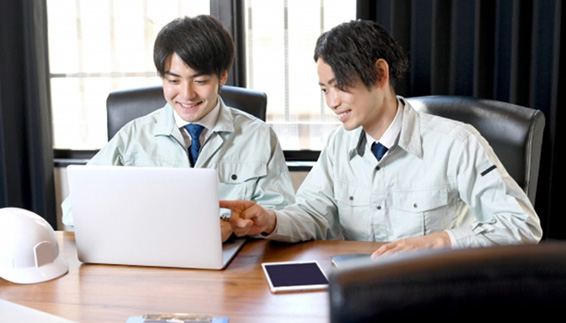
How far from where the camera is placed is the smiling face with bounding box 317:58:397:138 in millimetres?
1515

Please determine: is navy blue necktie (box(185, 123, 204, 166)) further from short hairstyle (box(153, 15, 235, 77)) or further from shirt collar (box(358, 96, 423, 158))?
shirt collar (box(358, 96, 423, 158))

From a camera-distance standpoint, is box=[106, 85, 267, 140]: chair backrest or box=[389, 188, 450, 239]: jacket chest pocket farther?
box=[106, 85, 267, 140]: chair backrest

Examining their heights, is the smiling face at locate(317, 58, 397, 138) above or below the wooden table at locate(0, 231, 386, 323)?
above

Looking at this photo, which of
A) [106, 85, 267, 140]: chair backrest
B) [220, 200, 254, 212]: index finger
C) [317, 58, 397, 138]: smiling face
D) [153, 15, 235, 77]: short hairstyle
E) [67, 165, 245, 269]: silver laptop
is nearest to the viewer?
[67, 165, 245, 269]: silver laptop

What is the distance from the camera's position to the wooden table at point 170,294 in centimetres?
104

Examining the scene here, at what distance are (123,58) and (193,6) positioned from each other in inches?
16.3

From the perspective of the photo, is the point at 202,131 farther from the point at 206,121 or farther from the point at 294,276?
the point at 294,276

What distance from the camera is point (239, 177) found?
1.78m

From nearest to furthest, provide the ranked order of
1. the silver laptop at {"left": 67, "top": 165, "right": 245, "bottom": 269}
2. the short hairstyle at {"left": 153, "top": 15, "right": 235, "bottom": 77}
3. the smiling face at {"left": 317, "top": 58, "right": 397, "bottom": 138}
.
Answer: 1. the silver laptop at {"left": 67, "top": 165, "right": 245, "bottom": 269}
2. the smiling face at {"left": 317, "top": 58, "right": 397, "bottom": 138}
3. the short hairstyle at {"left": 153, "top": 15, "right": 235, "bottom": 77}

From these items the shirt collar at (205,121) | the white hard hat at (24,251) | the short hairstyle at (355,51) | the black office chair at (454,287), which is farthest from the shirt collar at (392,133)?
the black office chair at (454,287)

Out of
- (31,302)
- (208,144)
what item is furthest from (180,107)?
(31,302)

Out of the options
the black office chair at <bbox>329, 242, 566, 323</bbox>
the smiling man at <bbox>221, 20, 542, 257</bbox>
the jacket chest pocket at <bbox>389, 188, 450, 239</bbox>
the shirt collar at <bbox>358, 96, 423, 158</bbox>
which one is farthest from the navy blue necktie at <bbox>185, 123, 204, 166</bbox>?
the black office chair at <bbox>329, 242, 566, 323</bbox>

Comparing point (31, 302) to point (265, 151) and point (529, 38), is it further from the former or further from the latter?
point (529, 38)

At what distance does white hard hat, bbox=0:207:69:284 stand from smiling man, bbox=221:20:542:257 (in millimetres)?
412
